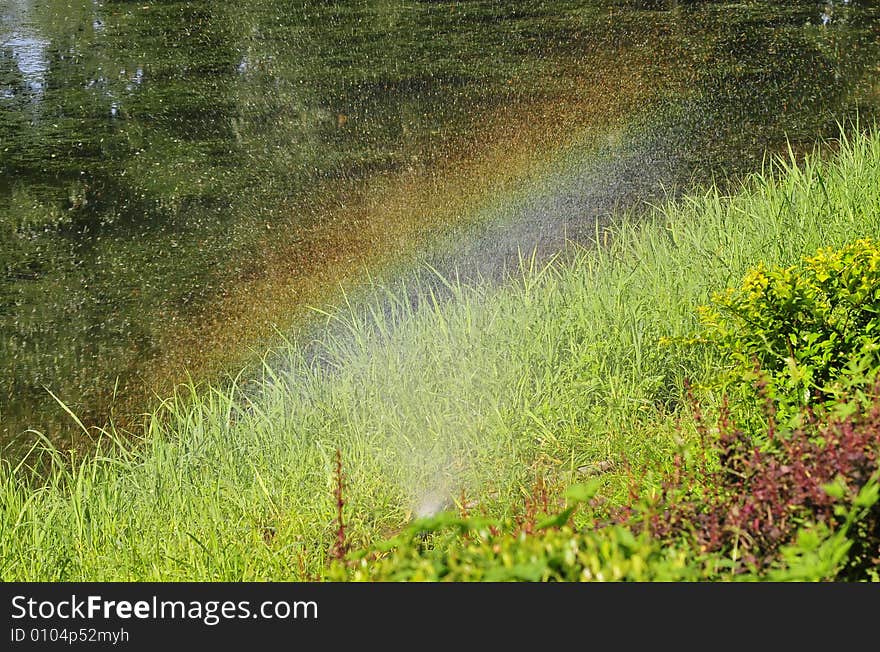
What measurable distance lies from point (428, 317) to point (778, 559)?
2184 mm

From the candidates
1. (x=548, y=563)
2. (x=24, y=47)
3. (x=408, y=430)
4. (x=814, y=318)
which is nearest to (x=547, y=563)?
(x=548, y=563)

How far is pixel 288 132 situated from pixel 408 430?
14.1ft

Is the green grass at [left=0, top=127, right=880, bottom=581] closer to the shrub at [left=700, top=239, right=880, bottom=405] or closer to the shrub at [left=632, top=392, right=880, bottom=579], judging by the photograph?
the shrub at [left=700, top=239, right=880, bottom=405]

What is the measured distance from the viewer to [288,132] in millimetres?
6930

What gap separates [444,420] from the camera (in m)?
3.07

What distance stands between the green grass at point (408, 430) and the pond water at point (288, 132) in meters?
0.85

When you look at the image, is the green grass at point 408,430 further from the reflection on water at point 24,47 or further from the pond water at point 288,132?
the reflection on water at point 24,47

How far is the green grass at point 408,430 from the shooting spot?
2676mm

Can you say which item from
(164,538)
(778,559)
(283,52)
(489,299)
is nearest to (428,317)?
(489,299)

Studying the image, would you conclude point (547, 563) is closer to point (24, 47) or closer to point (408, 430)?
point (408, 430)

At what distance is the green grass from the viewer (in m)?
2.68

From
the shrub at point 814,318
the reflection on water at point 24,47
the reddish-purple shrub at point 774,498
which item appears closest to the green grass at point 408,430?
the shrub at point 814,318

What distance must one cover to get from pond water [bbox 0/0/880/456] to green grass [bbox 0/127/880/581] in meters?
0.85
